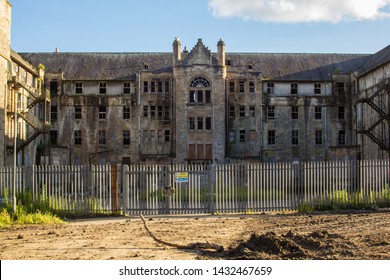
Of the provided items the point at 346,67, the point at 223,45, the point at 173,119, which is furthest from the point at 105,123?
the point at 346,67

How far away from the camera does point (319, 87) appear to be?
1946 inches

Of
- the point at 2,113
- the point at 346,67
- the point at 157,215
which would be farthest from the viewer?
the point at 346,67

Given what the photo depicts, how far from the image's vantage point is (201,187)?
22.8 meters

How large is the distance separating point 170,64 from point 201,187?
95.8 ft

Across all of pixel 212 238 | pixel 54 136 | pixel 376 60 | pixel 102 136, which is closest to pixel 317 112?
pixel 376 60

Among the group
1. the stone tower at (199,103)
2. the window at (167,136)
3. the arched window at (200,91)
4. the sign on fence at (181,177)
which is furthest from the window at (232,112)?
the sign on fence at (181,177)

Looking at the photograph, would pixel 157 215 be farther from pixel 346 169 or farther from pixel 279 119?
pixel 279 119

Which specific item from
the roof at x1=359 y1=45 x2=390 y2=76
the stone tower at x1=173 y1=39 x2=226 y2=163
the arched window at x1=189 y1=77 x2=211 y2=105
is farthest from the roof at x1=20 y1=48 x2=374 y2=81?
the arched window at x1=189 y1=77 x2=211 y2=105

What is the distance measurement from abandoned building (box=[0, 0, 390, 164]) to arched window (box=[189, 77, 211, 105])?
0.29 ft

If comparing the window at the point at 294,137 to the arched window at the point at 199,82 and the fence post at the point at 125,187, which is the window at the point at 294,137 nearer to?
the arched window at the point at 199,82

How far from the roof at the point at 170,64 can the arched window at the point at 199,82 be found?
2809mm

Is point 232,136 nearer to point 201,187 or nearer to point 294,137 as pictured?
point 294,137

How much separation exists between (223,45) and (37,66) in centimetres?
1710

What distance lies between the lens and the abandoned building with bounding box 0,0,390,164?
155 feet
